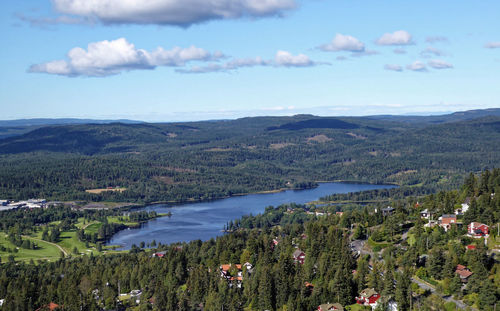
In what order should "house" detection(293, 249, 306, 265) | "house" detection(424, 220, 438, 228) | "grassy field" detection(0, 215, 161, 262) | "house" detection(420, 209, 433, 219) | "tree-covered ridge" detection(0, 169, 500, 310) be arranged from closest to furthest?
"tree-covered ridge" detection(0, 169, 500, 310) < "house" detection(293, 249, 306, 265) < "house" detection(424, 220, 438, 228) < "house" detection(420, 209, 433, 219) < "grassy field" detection(0, 215, 161, 262)

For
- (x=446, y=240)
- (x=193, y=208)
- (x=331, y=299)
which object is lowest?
(x=193, y=208)

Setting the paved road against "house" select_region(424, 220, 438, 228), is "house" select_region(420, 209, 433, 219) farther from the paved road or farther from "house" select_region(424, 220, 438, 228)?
the paved road

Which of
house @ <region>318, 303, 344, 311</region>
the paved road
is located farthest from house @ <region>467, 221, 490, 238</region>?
house @ <region>318, 303, 344, 311</region>

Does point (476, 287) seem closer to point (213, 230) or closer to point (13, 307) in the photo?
point (13, 307)

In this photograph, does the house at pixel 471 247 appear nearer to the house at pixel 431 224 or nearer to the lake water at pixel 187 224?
the house at pixel 431 224

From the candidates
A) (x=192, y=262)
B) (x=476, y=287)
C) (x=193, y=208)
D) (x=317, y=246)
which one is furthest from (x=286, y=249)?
(x=193, y=208)

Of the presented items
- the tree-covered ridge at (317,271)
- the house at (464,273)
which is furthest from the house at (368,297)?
the house at (464,273)
